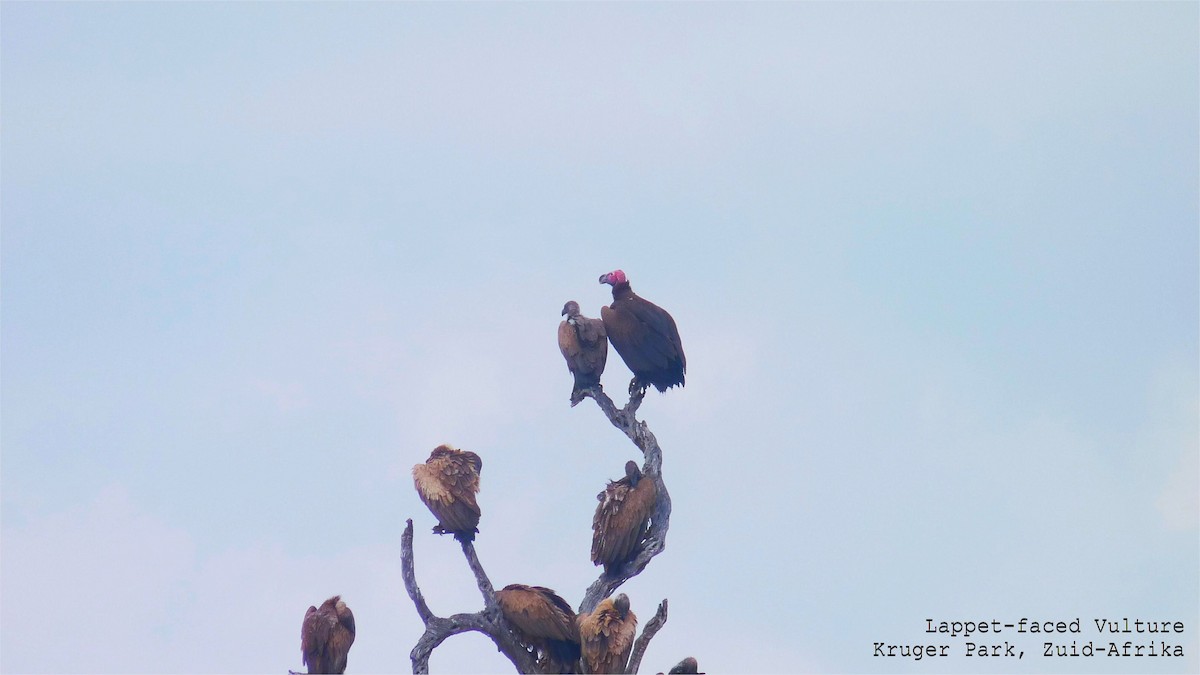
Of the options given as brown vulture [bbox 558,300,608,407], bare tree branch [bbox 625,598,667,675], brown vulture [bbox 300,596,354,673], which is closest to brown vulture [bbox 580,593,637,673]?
bare tree branch [bbox 625,598,667,675]

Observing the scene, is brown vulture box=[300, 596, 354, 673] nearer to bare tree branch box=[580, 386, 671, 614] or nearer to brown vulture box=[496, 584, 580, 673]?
brown vulture box=[496, 584, 580, 673]

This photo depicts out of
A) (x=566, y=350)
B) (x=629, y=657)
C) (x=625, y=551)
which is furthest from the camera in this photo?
(x=566, y=350)

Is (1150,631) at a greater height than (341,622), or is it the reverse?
(1150,631)

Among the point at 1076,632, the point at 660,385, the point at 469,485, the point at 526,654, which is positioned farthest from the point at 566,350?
the point at 1076,632

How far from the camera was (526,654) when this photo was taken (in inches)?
550

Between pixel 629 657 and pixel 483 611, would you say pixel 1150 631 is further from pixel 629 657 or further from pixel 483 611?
pixel 483 611

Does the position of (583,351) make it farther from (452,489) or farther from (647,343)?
(452,489)

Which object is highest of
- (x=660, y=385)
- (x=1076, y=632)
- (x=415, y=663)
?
(x=660, y=385)

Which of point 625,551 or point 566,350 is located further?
point 566,350

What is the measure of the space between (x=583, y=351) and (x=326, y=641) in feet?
11.4

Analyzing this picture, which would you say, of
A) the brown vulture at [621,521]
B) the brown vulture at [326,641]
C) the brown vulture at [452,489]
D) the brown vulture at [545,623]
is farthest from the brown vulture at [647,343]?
the brown vulture at [326,641]

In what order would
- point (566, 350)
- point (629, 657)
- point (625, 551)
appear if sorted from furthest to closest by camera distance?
point (566, 350) < point (625, 551) < point (629, 657)

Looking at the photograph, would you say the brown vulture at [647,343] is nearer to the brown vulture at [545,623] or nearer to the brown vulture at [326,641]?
the brown vulture at [545,623]

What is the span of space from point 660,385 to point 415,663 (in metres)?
3.51
